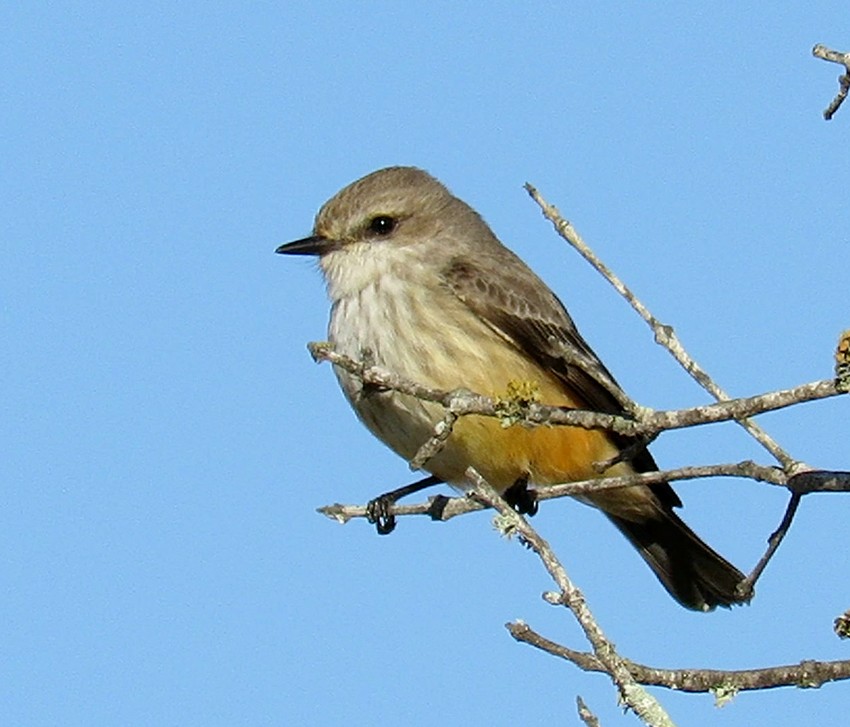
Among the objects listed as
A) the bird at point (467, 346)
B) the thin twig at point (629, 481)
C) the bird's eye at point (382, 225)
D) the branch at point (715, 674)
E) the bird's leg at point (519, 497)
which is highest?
the bird's eye at point (382, 225)

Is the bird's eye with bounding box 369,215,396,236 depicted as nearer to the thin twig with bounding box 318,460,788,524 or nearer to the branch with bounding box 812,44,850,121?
the thin twig with bounding box 318,460,788,524

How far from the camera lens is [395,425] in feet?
25.0

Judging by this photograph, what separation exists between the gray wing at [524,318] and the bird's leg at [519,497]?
61 centimetres

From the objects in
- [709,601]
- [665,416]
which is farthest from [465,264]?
[665,416]

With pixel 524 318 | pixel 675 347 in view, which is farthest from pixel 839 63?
pixel 524 318

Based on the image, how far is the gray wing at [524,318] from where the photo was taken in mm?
8258

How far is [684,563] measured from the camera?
884 cm

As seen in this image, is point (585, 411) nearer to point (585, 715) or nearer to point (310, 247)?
point (585, 715)

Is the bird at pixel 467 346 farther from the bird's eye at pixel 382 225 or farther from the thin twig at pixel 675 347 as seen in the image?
the thin twig at pixel 675 347

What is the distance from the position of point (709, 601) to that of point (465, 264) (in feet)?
7.49

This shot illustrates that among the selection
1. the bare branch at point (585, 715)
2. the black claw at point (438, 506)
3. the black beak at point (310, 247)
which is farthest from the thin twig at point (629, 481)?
the black beak at point (310, 247)

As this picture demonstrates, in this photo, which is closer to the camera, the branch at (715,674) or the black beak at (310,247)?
the branch at (715,674)

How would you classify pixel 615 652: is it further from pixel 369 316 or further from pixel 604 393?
pixel 604 393

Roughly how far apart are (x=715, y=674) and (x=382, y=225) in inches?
191
